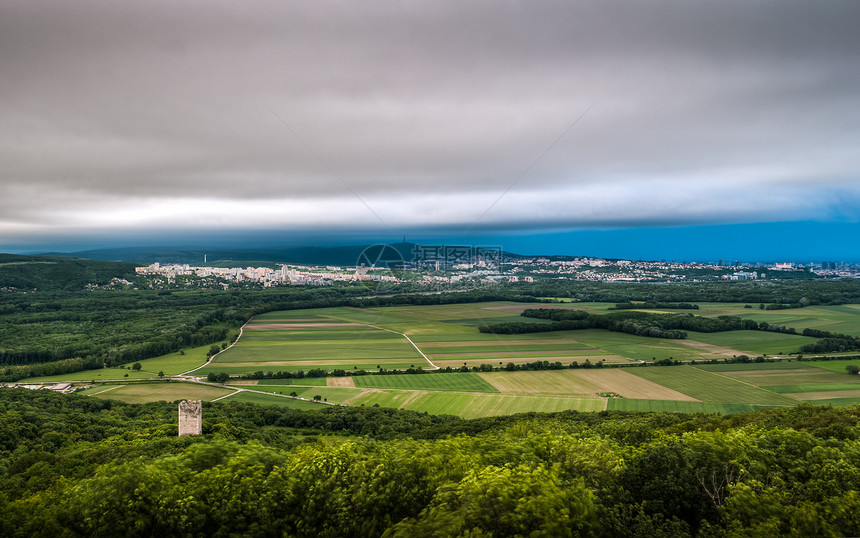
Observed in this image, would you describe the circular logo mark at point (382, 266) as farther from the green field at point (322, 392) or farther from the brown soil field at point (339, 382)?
the green field at point (322, 392)

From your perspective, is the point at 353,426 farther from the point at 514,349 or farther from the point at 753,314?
the point at 753,314

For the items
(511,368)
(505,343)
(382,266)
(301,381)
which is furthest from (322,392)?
(382,266)

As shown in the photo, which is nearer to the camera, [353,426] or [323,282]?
[353,426]

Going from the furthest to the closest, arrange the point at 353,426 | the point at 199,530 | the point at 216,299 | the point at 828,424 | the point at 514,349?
the point at 216,299
the point at 514,349
the point at 353,426
the point at 828,424
the point at 199,530

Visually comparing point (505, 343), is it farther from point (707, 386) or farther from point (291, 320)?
point (291, 320)

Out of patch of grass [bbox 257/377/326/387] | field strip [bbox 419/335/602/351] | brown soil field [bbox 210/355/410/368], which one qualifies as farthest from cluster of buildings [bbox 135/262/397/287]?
patch of grass [bbox 257/377/326/387]

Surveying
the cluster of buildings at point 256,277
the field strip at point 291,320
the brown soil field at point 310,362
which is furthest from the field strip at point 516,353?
the cluster of buildings at point 256,277

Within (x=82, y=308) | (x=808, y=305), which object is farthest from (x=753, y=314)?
(x=82, y=308)
